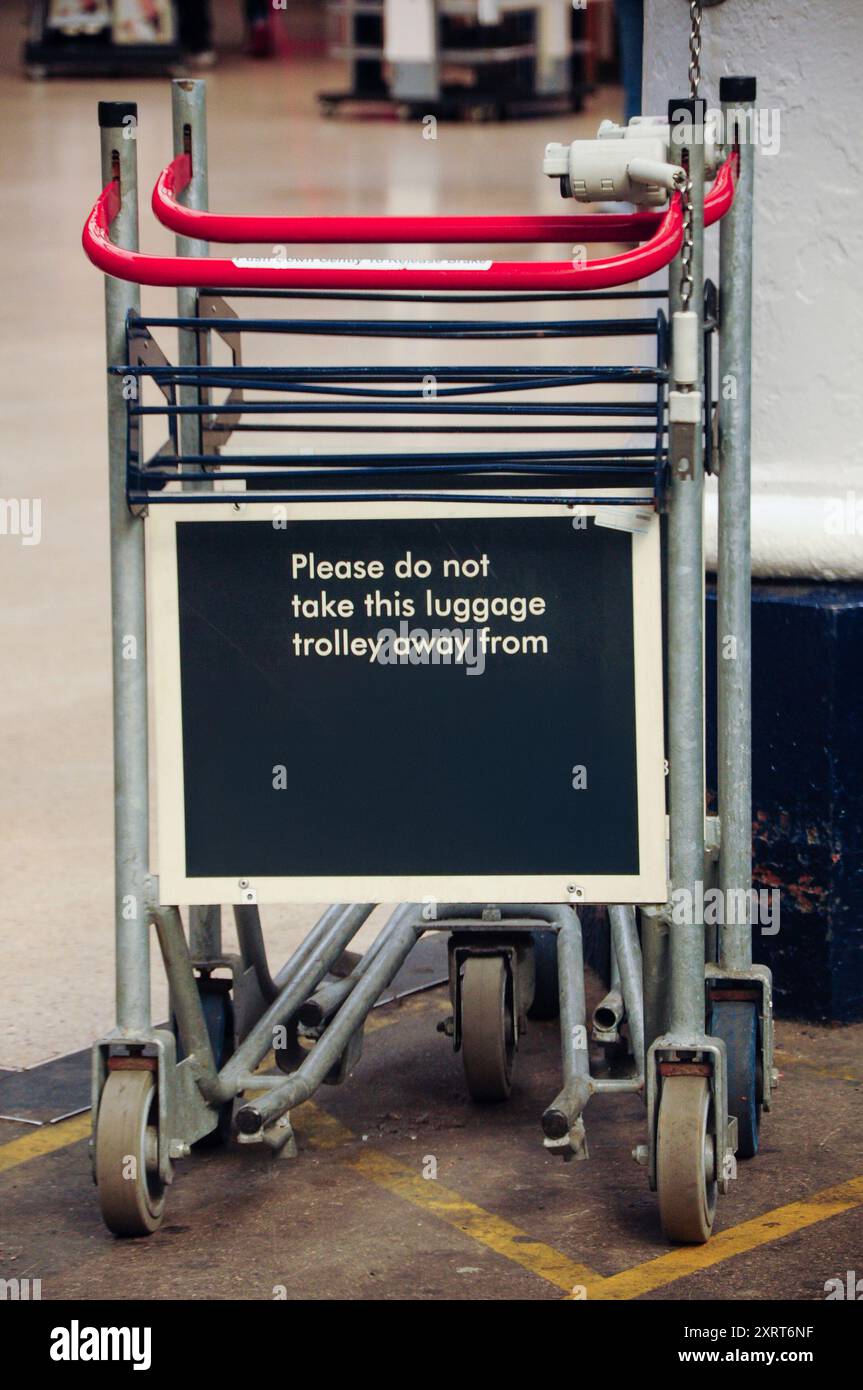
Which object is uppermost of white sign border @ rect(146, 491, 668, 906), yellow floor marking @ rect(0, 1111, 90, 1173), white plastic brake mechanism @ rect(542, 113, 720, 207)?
white plastic brake mechanism @ rect(542, 113, 720, 207)

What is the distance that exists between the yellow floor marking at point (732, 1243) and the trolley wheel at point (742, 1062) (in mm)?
161

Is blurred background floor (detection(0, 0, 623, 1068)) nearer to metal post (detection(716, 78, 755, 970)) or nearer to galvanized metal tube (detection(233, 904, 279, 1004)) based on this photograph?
galvanized metal tube (detection(233, 904, 279, 1004))

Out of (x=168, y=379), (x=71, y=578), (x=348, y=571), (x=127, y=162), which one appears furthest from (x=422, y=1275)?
(x=71, y=578)

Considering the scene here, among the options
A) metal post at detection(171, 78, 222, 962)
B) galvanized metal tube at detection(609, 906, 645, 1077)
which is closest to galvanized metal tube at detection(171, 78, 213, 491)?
metal post at detection(171, 78, 222, 962)

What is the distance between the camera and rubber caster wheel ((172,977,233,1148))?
4070 millimetres

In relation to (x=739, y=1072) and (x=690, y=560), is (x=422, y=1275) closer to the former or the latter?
(x=739, y=1072)

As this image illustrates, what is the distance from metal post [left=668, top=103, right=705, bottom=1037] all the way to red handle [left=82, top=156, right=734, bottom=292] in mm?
127

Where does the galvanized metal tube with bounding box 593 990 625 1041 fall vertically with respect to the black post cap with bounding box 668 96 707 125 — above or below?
below

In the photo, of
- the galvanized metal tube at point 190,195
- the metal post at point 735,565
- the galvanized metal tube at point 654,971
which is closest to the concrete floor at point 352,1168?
the galvanized metal tube at point 654,971

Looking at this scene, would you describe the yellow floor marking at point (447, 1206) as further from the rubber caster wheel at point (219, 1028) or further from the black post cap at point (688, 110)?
the black post cap at point (688, 110)

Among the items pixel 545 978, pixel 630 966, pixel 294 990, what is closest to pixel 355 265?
pixel 294 990

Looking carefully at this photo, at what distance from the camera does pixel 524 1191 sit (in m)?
3.88

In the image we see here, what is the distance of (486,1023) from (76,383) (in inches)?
292

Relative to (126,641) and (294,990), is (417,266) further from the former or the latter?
(294,990)
